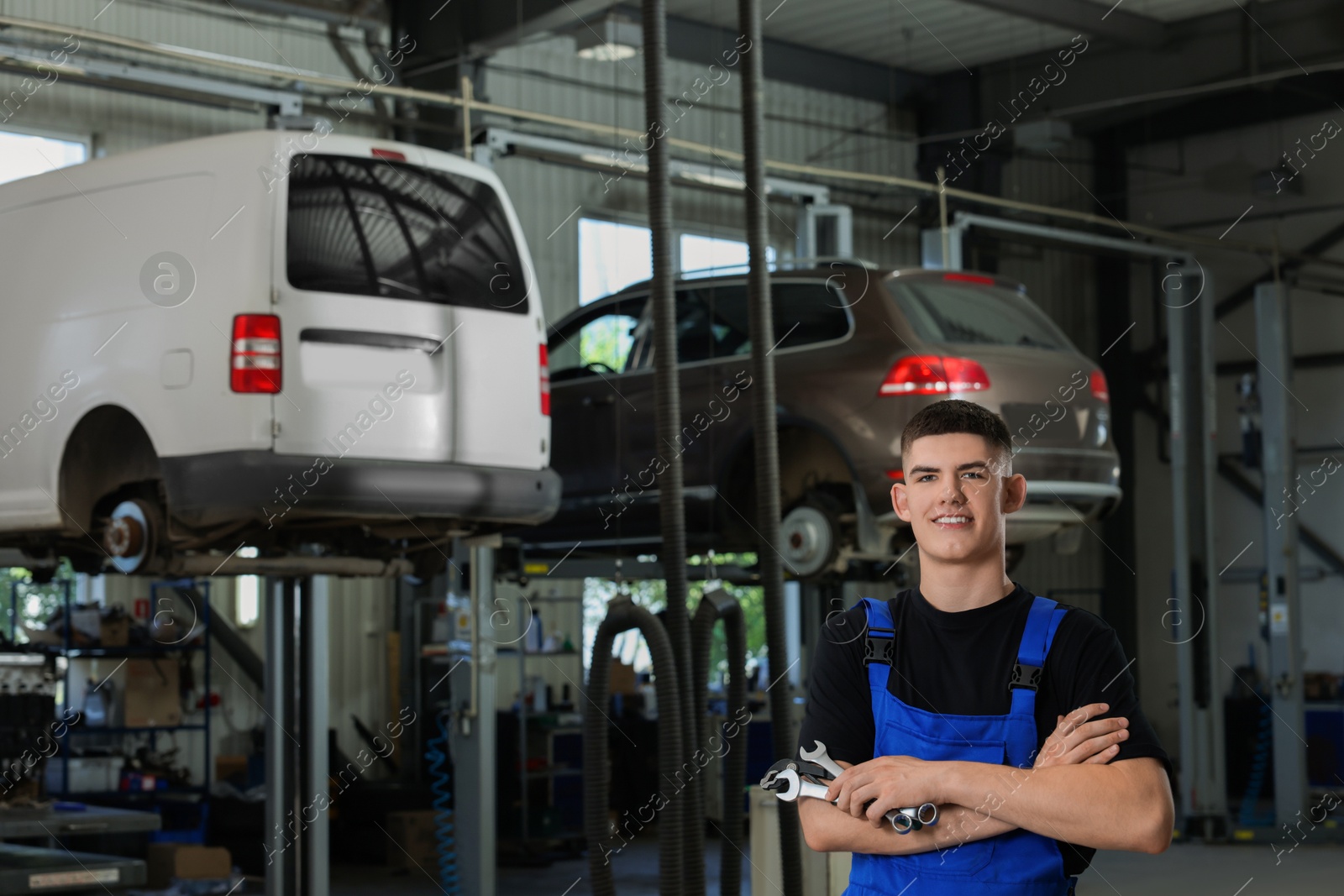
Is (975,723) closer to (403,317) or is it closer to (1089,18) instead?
(403,317)

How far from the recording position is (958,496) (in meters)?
2.13

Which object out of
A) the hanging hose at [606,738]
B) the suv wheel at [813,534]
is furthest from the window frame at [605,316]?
the hanging hose at [606,738]

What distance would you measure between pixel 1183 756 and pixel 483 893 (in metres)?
6.58

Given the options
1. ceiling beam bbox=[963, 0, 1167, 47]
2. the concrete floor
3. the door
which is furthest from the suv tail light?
ceiling beam bbox=[963, 0, 1167, 47]

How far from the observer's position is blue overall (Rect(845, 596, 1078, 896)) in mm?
2080

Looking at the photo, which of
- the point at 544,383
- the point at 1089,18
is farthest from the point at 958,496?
the point at 1089,18

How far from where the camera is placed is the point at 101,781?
33.2ft

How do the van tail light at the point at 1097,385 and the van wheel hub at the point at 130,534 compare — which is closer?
the van wheel hub at the point at 130,534

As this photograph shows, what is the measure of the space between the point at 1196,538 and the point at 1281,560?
66 centimetres

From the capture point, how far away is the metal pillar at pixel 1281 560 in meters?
11.5

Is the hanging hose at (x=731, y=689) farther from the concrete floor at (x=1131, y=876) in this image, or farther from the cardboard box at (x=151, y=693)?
the cardboard box at (x=151, y=693)

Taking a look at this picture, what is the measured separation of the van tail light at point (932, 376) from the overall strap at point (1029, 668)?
490 centimetres

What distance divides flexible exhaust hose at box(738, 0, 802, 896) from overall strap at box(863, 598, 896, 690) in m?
2.66

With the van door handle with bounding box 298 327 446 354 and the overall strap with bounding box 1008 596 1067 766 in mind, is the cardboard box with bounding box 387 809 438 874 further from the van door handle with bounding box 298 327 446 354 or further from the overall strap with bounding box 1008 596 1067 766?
the overall strap with bounding box 1008 596 1067 766
